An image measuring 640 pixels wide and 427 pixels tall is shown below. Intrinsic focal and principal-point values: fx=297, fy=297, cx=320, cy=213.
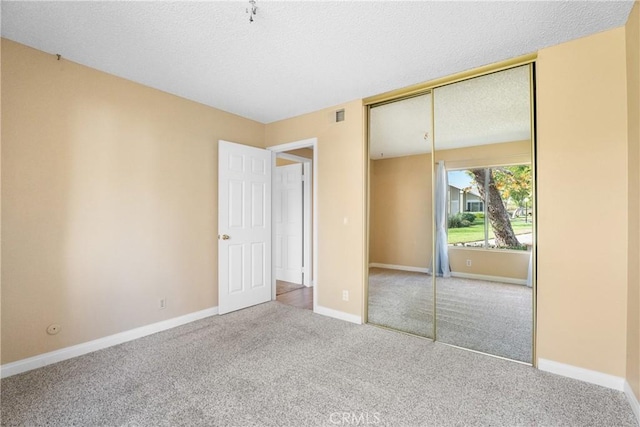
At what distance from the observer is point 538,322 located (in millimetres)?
2430

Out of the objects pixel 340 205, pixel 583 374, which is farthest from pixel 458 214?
pixel 583 374

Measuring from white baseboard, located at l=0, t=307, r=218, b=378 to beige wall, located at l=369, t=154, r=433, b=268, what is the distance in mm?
2305

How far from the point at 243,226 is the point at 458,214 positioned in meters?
2.63

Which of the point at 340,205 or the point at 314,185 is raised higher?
the point at 314,185

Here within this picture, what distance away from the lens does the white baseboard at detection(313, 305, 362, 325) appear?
346 centimetres

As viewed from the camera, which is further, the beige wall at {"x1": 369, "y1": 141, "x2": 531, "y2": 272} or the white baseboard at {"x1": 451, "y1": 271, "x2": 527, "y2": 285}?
the beige wall at {"x1": 369, "y1": 141, "x2": 531, "y2": 272}

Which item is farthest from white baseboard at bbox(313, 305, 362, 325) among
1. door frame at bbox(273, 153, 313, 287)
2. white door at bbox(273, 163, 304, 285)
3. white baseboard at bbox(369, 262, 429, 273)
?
white door at bbox(273, 163, 304, 285)

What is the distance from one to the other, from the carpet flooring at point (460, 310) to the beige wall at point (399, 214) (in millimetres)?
221

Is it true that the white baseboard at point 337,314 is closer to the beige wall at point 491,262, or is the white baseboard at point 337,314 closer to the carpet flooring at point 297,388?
the carpet flooring at point 297,388

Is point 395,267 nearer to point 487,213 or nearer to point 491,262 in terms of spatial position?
point 491,262

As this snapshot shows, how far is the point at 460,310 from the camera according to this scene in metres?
3.26

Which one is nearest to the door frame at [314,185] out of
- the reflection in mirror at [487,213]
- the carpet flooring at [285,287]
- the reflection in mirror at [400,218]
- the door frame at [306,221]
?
the door frame at [306,221]

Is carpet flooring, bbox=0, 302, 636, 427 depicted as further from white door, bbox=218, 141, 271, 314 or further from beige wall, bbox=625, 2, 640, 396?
white door, bbox=218, 141, 271, 314

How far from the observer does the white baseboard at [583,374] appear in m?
2.12
